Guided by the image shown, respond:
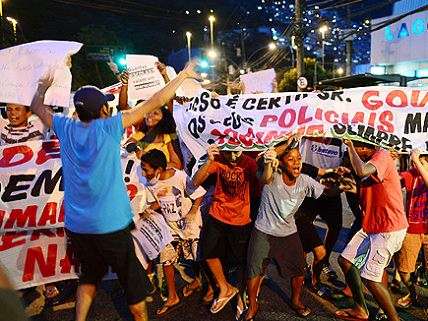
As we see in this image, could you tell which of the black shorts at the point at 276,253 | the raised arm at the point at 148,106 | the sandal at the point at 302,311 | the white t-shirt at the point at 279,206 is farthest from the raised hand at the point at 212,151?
the sandal at the point at 302,311

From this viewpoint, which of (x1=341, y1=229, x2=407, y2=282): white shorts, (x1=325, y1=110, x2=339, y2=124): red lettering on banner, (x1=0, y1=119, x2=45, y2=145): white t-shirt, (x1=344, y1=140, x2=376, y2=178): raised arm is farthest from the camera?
(x1=0, y1=119, x2=45, y2=145): white t-shirt

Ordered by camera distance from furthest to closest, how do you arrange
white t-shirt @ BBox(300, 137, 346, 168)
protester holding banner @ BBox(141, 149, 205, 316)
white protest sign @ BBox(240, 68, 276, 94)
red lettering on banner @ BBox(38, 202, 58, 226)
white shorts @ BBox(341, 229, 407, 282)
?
1. white protest sign @ BBox(240, 68, 276, 94)
2. white t-shirt @ BBox(300, 137, 346, 168)
3. protester holding banner @ BBox(141, 149, 205, 316)
4. red lettering on banner @ BBox(38, 202, 58, 226)
5. white shorts @ BBox(341, 229, 407, 282)

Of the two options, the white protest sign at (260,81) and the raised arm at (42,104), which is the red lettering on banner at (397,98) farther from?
the raised arm at (42,104)

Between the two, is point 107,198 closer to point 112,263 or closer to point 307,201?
point 112,263

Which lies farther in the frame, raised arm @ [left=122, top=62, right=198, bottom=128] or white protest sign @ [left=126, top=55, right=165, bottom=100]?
white protest sign @ [left=126, top=55, right=165, bottom=100]

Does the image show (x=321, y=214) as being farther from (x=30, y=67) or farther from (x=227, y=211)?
(x=30, y=67)

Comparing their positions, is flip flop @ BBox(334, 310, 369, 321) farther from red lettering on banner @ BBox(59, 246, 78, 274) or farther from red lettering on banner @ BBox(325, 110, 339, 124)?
red lettering on banner @ BBox(59, 246, 78, 274)

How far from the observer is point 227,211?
4.38 metres

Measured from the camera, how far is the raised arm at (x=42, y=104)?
367cm

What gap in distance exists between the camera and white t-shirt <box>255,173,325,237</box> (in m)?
4.12

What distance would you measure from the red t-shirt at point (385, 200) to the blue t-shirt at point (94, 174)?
76.8 inches

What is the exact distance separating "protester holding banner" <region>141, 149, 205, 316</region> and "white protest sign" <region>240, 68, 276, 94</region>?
1.72 metres

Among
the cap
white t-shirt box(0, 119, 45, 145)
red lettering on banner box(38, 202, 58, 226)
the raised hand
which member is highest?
the cap

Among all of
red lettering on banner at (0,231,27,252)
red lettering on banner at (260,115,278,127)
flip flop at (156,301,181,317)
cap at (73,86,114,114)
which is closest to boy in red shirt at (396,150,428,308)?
red lettering on banner at (260,115,278,127)
